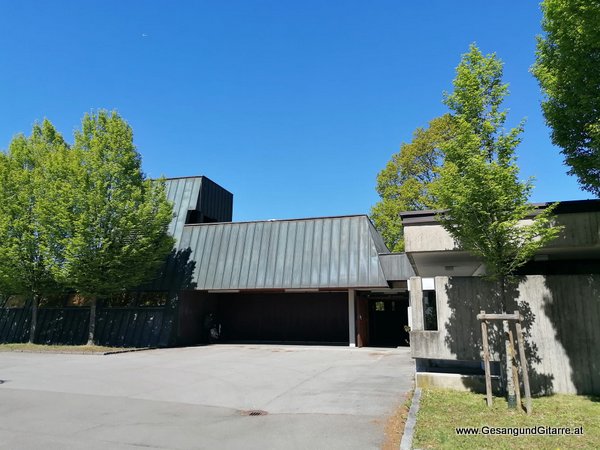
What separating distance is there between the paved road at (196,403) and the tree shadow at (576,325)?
353cm

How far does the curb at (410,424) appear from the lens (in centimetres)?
566

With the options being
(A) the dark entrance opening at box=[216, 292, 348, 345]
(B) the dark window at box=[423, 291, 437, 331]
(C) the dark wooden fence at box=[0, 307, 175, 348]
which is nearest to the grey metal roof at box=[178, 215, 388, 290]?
(C) the dark wooden fence at box=[0, 307, 175, 348]

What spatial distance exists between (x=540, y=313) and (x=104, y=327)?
70.3 ft

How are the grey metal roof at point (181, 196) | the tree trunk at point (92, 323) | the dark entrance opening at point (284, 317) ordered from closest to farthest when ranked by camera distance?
1. the tree trunk at point (92, 323)
2. the dark entrance opening at point (284, 317)
3. the grey metal roof at point (181, 196)

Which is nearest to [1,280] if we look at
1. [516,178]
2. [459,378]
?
[459,378]

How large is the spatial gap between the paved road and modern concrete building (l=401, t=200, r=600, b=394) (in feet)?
5.74

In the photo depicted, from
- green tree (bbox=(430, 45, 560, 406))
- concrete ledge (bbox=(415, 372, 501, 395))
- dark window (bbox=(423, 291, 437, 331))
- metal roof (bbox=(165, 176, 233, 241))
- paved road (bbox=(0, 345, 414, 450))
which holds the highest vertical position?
metal roof (bbox=(165, 176, 233, 241))

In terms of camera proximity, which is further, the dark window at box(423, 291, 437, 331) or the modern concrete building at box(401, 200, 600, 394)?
the dark window at box(423, 291, 437, 331)

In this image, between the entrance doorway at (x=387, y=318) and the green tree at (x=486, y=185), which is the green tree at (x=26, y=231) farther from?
the green tree at (x=486, y=185)

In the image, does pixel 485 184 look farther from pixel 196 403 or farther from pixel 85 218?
pixel 85 218

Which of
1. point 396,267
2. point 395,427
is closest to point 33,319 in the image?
point 396,267

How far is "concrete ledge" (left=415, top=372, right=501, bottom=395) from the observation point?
9.12 metres

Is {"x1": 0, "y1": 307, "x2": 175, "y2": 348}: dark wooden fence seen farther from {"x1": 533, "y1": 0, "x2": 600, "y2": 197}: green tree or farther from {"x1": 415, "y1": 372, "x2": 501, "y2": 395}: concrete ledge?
{"x1": 533, "y1": 0, "x2": 600, "y2": 197}: green tree

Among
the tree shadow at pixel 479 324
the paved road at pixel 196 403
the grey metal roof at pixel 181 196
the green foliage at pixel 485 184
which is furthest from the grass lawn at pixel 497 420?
the grey metal roof at pixel 181 196
